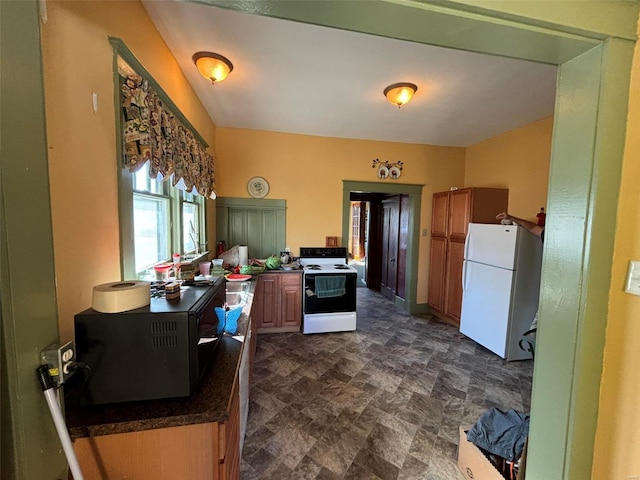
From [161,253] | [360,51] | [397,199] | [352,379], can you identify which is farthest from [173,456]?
[397,199]

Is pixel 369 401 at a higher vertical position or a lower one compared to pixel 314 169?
lower

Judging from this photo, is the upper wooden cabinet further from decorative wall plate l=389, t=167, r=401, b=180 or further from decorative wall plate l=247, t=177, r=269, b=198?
decorative wall plate l=389, t=167, r=401, b=180

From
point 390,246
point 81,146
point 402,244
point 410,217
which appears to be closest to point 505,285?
point 410,217

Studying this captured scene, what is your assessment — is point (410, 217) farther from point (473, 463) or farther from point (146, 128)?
point (146, 128)

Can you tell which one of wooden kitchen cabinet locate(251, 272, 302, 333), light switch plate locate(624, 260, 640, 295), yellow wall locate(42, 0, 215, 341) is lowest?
wooden kitchen cabinet locate(251, 272, 302, 333)

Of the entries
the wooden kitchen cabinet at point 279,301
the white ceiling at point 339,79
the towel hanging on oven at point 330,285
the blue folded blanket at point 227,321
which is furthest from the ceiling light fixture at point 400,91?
the blue folded blanket at point 227,321

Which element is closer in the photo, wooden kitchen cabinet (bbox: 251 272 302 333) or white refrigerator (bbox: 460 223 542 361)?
white refrigerator (bbox: 460 223 542 361)

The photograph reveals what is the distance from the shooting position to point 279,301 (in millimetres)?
3500

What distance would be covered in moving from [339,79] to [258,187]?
1.95m

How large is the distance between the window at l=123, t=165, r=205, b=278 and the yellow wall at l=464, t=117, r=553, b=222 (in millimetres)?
4007

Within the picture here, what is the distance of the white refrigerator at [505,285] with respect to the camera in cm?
284

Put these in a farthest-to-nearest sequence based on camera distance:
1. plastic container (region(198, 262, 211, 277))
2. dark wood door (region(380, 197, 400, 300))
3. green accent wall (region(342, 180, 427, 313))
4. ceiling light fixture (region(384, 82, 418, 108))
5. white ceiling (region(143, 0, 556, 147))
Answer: dark wood door (region(380, 197, 400, 300)) → green accent wall (region(342, 180, 427, 313)) → plastic container (region(198, 262, 211, 277)) → ceiling light fixture (region(384, 82, 418, 108)) → white ceiling (region(143, 0, 556, 147))

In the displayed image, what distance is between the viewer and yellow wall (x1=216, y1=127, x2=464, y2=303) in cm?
385

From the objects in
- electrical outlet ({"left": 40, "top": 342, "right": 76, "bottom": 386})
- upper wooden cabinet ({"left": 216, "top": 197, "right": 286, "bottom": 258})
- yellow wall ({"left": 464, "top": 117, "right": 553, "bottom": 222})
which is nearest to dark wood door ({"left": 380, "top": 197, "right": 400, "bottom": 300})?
yellow wall ({"left": 464, "top": 117, "right": 553, "bottom": 222})
